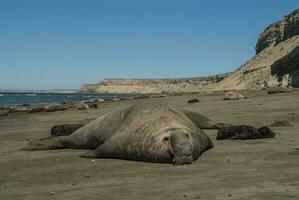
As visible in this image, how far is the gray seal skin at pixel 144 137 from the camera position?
729 cm

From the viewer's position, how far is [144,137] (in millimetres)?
7793

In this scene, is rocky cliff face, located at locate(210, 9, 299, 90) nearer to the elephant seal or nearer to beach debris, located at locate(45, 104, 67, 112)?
beach debris, located at locate(45, 104, 67, 112)

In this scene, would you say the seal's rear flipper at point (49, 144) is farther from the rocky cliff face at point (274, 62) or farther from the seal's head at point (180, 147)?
the rocky cliff face at point (274, 62)

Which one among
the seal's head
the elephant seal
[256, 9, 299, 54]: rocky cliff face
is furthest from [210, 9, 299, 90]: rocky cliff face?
the seal's head

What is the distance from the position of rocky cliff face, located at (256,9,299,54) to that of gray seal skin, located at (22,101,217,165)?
72.9m

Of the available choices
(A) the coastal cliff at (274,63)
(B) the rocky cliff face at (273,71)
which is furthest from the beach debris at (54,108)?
(B) the rocky cliff face at (273,71)

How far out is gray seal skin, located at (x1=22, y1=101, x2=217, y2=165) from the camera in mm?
7293

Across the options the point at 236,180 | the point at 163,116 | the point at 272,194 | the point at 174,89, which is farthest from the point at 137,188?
the point at 174,89

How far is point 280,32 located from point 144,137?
8061 centimetres

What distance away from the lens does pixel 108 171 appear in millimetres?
6793

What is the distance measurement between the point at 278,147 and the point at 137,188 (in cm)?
331

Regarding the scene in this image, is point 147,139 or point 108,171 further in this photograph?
point 147,139

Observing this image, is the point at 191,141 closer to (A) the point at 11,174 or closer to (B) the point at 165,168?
(B) the point at 165,168

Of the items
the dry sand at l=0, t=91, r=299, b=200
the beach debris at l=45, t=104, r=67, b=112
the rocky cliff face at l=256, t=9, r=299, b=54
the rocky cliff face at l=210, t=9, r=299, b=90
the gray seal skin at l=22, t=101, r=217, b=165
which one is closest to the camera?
the dry sand at l=0, t=91, r=299, b=200
